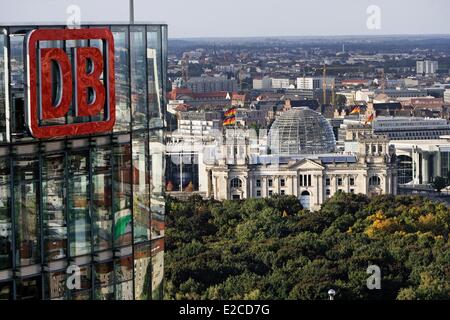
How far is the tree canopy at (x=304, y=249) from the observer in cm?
2270

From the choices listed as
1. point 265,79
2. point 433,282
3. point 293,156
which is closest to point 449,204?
point 293,156

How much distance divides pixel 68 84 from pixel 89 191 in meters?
0.68

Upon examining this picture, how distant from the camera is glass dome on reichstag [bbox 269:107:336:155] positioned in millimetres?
67625

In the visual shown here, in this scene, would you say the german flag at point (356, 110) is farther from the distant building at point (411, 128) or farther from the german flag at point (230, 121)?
the german flag at point (230, 121)

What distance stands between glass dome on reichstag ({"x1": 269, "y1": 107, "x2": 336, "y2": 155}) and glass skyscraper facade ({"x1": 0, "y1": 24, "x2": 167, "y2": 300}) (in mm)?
56691

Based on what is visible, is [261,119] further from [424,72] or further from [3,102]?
[3,102]

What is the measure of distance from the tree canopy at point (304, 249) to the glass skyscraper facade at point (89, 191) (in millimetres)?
10245

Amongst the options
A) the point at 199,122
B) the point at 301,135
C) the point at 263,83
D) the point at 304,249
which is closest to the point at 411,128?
the point at 199,122

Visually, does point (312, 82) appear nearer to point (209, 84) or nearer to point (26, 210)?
point (209, 84)

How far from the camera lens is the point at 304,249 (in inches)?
1142

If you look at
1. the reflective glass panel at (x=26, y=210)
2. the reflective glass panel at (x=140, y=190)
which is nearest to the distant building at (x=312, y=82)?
the reflective glass panel at (x=140, y=190)

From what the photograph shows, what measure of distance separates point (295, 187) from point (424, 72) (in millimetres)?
57672

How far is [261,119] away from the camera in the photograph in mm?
87062

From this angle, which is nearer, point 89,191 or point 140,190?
point 89,191
